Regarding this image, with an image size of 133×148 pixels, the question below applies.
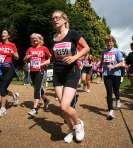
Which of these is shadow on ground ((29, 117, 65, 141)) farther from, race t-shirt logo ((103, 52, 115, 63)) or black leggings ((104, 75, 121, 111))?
race t-shirt logo ((103, 52, 115, 63))

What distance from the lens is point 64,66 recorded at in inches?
310

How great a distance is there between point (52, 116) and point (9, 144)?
2.81 meters

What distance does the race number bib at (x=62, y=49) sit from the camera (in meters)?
7.78

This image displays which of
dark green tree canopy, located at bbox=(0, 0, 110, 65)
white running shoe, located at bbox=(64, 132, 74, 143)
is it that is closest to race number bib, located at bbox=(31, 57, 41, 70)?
white running shoe, located at bbox=(64, 132, 74, 143)

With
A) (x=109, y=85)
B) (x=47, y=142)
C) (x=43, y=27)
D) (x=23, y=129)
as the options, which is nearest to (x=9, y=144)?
(x=47, y=142)

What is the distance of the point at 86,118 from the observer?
10422mm

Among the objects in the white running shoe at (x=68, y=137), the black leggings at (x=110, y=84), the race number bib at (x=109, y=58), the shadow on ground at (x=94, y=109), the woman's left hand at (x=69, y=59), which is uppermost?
the race number bib at (x=109, y=58)

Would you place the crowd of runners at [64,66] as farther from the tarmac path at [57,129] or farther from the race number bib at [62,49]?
the tarmac path at [57,129]

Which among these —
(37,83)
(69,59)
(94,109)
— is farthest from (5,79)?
(69,59)

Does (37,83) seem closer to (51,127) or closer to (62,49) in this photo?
(51,127)

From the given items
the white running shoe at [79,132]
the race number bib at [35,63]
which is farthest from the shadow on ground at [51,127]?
the race number bib at [35,63]

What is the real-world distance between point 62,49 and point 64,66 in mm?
295

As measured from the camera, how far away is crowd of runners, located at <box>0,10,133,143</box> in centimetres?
774

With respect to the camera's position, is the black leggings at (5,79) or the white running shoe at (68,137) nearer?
the white running shoe at (68,137)
